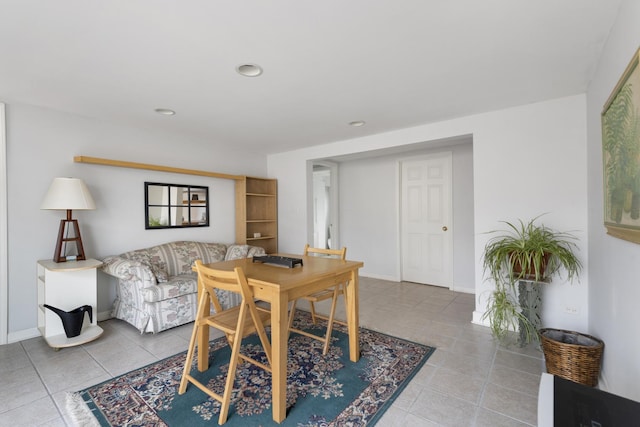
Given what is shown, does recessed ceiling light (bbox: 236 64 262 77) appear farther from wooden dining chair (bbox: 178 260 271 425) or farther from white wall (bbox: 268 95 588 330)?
white wall (bbox: 268 95 588 330)

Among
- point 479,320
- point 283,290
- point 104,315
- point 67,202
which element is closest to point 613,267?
point 479,320

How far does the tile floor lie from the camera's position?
5.59ft

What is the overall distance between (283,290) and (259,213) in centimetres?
344

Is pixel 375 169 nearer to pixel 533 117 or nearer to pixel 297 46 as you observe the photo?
pixel 533 117

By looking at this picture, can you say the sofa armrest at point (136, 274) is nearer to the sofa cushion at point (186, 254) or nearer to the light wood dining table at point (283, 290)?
the sofa cushion at point (186, 254)

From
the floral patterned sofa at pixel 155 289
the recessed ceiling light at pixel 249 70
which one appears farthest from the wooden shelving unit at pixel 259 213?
the recessed ceiling light at pixel 249 70

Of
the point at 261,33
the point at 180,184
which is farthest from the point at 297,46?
the point at 180,184

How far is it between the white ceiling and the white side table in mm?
1513

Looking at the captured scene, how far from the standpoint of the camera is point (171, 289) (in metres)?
2.93

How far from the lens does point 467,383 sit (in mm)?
1996

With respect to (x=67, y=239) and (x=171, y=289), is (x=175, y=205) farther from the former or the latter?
(x=171, y=289)

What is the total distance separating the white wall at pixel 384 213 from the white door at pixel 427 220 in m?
0.10

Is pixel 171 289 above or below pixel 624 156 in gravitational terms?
below

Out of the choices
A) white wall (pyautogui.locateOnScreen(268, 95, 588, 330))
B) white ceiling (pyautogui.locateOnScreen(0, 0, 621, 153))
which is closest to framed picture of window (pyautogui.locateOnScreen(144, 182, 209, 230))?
white ceiling (pyautogui.locateOnScreen(0, 0, 621, 153))
